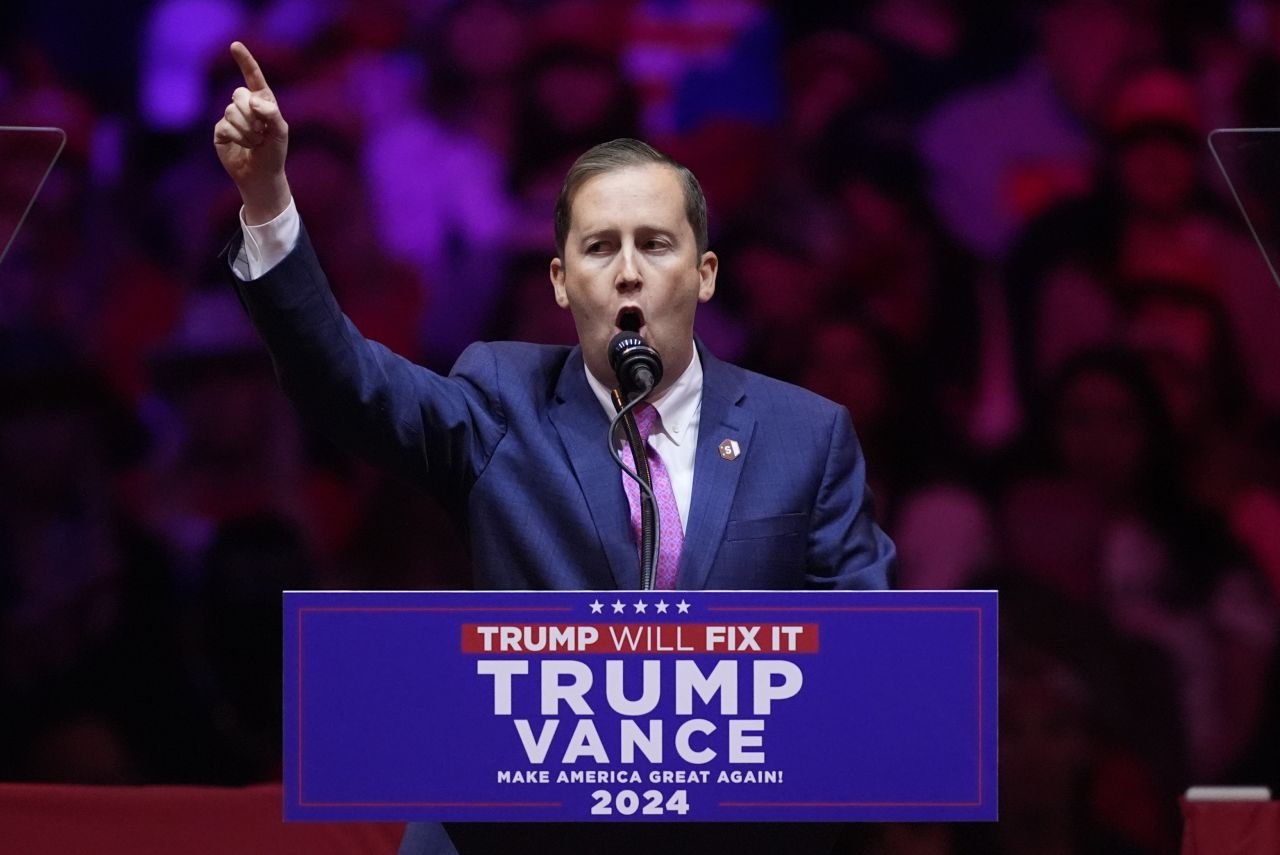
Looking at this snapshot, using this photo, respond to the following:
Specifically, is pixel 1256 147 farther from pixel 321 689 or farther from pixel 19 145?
pixel 19 145

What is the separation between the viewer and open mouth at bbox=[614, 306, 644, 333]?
1720 mm

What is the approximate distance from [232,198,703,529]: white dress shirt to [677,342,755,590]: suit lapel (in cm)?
1

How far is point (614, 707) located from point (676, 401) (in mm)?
542

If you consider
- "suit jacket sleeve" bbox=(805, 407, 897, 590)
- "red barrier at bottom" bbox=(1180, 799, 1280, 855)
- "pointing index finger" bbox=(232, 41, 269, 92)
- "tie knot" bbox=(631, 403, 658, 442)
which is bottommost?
"red barrier at bottom" bbox=(1180, 799, 1280, 855)

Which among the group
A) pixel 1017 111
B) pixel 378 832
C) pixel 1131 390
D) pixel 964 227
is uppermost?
pixel 1017 111

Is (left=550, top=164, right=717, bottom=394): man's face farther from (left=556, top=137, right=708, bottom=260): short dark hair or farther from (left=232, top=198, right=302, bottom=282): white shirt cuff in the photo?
(left=232, top=198, right=302, bottom=282): white shirt cuff

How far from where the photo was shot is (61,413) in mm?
3469

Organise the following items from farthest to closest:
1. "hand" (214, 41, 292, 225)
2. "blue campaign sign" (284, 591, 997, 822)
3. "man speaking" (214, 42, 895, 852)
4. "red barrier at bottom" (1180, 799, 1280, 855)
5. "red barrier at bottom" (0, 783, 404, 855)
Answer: "red barrier at bottom" (1180, 799, 1280, 855) → "red barrier at bottom" (0, 783, 404, 855) → "man speaking" (214, 42, 895, 852) → "hand" (214, 41, 292, 225) → "blue campaign sign" (284, 591, 997, 822)

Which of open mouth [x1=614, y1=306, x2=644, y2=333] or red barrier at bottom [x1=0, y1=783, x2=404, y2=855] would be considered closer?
open mouth [x1=614, y1=306, x2=644, y2=333]

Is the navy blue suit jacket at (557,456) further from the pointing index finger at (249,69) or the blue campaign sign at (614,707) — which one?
the blue campaign sign at (614,707)

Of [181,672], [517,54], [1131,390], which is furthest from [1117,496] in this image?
[181,672]

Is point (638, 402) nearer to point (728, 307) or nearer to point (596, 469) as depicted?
point (596, 469)

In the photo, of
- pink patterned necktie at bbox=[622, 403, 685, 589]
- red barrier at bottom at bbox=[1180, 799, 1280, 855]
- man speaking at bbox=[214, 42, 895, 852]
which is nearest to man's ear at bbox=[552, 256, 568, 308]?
man speaking at bbox=[214, 42, 895, 852]

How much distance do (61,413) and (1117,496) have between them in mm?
2323
